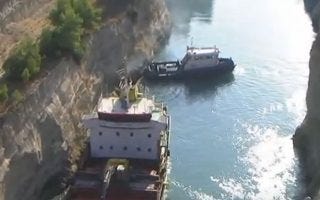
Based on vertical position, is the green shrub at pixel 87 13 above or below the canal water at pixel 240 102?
above

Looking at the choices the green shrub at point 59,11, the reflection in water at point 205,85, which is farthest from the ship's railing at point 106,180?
the reflection in water at point 205,85

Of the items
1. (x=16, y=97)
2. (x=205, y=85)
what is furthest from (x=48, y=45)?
(x=205, y=85)

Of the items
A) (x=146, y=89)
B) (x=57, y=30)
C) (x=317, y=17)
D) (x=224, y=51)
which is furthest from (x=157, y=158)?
(x=317, y=17)

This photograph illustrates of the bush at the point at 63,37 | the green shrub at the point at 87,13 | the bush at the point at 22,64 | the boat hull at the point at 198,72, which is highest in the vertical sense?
the green shrub at the point at 87,13

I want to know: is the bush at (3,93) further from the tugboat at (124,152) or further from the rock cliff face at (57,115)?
the tugboat at (124,152)

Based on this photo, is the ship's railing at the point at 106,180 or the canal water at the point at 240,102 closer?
the ship's railing at the point at 106,180

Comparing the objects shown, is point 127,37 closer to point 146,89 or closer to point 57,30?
point 146,89
